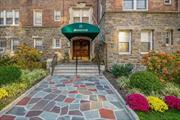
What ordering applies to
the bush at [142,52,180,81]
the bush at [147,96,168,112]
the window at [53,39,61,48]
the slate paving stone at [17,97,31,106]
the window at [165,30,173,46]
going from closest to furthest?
the bush at [147,96,168,112] → the slate paving stone at [17,97,31,106] → the bush at [142,52,180,81] → the window at [165,30,173,46] → the window at [53,39,61,48]

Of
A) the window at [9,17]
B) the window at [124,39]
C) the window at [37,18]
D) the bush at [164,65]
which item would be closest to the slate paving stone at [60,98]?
the bush at [164,65]

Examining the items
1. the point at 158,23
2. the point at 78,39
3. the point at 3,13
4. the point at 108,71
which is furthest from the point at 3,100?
the point at 3,13

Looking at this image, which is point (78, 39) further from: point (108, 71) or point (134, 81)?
point (134, 81)

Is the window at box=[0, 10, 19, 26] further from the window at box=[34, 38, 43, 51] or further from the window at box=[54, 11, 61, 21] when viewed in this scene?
the window at box=[54, 11, 61, 21]

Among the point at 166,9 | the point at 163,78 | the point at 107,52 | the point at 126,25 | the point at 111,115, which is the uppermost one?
the point at 166,9

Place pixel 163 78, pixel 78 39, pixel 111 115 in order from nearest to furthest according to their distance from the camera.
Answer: pixel 111 115 → pixel 163 78 → pixel 78 39

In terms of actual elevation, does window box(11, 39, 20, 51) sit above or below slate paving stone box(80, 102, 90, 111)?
above

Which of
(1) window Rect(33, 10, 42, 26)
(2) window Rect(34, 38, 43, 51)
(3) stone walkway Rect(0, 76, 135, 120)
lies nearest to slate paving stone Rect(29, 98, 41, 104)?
(3) stone walkway Rect(0, 76, 135, 120)

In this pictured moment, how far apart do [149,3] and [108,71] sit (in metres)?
6.41

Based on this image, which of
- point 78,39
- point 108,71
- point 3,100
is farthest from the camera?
point 78,39

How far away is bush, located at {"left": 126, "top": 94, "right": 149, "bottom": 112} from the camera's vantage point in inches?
389

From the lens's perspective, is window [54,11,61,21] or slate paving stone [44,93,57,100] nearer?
slate paving stone [44,93,57,100]

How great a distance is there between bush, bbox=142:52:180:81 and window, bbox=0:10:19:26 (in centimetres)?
1879

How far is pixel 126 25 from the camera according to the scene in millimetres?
20062
